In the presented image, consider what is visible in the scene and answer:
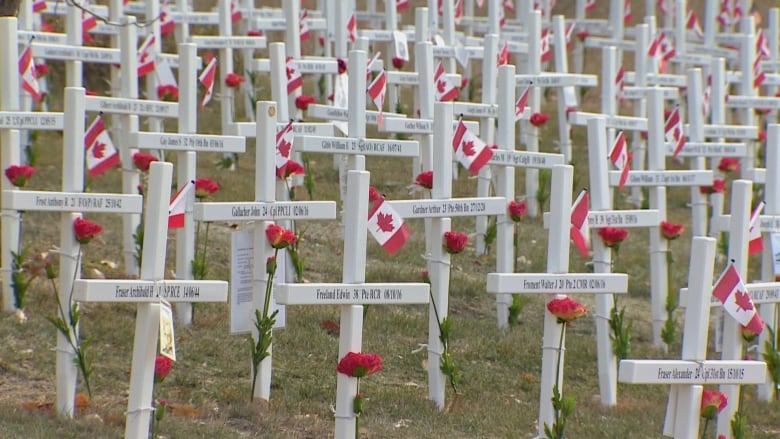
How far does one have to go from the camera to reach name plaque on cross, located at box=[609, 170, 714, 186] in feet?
28.1

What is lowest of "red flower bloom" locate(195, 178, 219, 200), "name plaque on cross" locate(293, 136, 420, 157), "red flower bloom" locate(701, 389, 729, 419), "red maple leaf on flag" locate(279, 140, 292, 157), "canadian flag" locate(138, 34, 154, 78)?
"red flower bloom" locate(701, 389, 729, 419)

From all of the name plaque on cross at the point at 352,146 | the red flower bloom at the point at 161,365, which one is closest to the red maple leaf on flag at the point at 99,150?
the name plaque on cross at the point at 352,146

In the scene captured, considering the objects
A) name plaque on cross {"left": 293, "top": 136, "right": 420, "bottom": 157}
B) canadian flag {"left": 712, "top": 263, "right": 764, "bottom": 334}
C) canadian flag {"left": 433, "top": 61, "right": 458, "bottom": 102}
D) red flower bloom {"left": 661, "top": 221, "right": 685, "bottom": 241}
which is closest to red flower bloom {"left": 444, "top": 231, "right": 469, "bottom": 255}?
name plaque on cross {"left": 293, "top": 136, "right": 420, "bottom": 157}

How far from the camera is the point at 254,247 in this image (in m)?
6.88

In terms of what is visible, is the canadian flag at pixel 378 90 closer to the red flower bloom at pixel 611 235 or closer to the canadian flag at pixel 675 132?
the red flower bloom at pixel 611 235

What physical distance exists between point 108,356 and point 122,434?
4.45 feet

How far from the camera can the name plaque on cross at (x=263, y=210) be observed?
6.60 meters

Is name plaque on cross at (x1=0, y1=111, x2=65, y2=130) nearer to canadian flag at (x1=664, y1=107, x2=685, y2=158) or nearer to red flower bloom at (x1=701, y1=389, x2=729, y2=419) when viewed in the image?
red flower bloom at (x1=701, y1=389, x2=729, y2=419)

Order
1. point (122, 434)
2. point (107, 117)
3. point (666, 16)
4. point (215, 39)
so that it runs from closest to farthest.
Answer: point (122, 434) → point (215, 39) → point (107, 117) → point (666, 16)

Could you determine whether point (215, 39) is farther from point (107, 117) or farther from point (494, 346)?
point (494, 346)

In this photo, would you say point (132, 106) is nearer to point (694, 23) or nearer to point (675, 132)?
point (675, 132)

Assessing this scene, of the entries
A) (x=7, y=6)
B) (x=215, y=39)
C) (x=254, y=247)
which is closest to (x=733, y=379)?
(x=254, y=247)

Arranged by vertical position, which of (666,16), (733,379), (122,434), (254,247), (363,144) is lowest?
(122,434)

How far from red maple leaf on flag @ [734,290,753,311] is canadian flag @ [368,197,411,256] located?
5.20 feet
